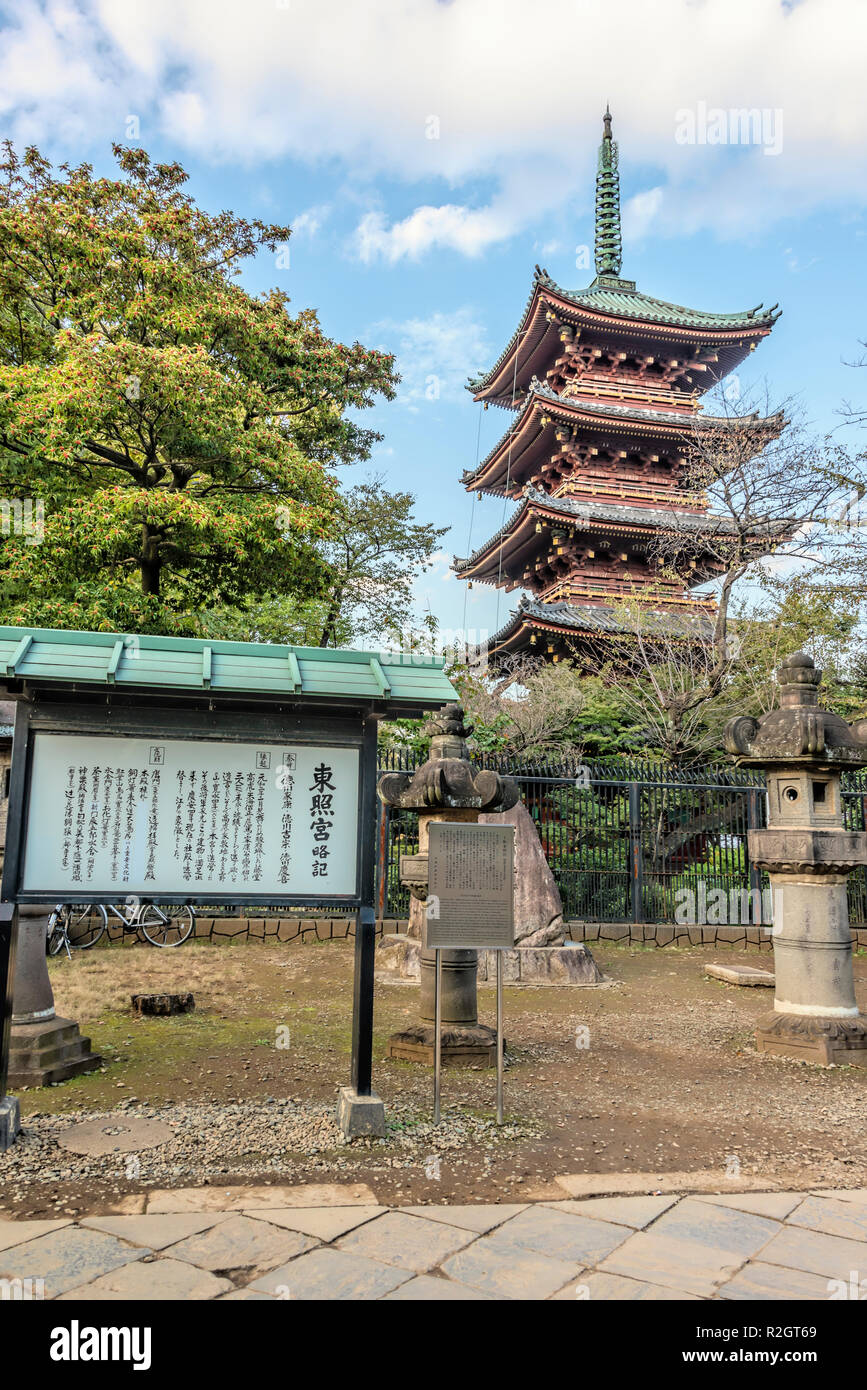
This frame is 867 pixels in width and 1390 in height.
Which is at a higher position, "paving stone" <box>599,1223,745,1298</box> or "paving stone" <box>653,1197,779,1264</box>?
"paving stone" <box>599,1223,745,1298</box>

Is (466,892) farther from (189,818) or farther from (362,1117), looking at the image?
(189,818)

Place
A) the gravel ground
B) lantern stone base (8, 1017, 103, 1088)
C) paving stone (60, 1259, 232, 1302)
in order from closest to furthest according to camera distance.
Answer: paving stone (60, 1259, 232, 1302) < the gravel ground < lantern stone base (8, 1017, 103, 1088)

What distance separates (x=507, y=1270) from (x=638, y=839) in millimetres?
9813

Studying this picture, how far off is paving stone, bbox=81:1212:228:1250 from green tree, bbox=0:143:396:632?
31.0ft

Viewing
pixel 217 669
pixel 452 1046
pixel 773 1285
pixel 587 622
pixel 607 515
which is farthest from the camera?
pixel 607 515

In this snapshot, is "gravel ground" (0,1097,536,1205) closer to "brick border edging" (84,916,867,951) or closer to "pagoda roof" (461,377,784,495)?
"brick border edging" (84,916,867,951)

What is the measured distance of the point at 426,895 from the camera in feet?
20.3

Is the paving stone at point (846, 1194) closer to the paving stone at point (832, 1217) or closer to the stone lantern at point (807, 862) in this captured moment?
the paving stone at point (832, 1217)

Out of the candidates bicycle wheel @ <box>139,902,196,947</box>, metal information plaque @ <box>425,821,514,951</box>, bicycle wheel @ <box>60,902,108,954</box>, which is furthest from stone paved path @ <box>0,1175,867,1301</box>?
bicycle wheel @ <box>60,902,108,954</box>

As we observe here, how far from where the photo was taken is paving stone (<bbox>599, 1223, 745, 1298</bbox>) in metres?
2.90

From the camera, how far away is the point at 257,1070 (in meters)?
5.64

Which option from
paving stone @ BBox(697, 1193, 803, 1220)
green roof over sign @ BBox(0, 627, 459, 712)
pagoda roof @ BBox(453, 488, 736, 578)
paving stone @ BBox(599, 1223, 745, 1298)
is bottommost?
paving stone @ BBox(697, 1193, 803, 1220)

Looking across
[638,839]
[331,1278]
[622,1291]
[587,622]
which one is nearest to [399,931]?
[638,839]
